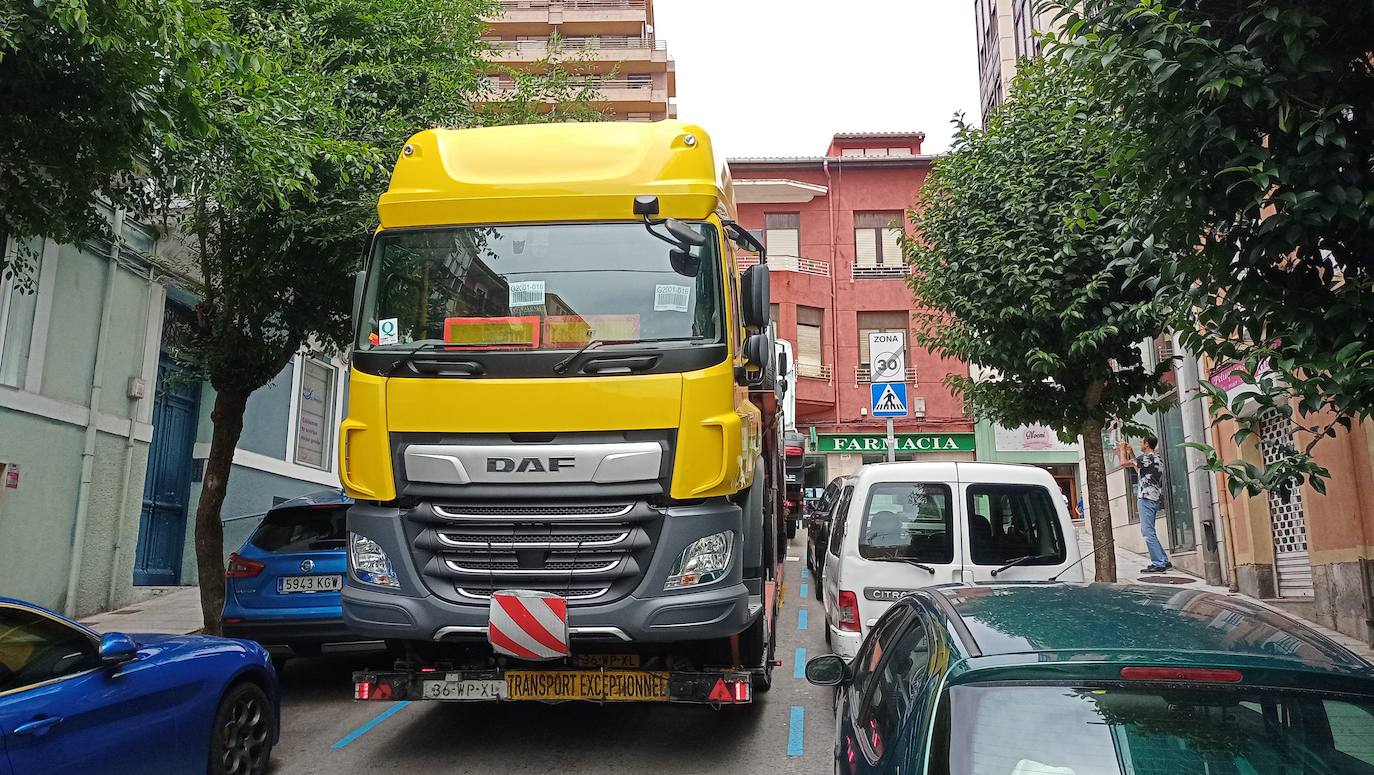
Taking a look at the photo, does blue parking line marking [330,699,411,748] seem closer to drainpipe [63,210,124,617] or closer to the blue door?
drainpipe [63,210,124,617]

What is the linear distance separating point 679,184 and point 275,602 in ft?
15.9

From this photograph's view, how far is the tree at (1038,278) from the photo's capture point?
33.3 feet

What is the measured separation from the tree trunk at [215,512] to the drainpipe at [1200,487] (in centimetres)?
1262

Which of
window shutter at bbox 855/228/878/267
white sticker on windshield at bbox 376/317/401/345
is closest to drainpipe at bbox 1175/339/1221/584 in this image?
white sticker on windshield at bbox 376/317/401/345

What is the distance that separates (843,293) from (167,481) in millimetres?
22469

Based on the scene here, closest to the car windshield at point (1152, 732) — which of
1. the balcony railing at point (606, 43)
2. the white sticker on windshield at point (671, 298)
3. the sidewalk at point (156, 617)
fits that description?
the white sticker on windshield at point (671, 298)

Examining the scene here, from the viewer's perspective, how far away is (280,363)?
10516 millimetres

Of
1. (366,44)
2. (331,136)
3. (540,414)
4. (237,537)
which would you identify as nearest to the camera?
(540,414)

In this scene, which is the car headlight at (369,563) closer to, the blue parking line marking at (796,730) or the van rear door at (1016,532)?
the blue parking line marking at (796,730)

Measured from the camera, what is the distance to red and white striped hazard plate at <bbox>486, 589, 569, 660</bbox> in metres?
5.04

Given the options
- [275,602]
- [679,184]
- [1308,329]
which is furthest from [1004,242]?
[275,602]

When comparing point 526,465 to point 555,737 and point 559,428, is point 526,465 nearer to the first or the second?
point 559,428

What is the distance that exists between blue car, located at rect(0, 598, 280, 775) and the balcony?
25.9m

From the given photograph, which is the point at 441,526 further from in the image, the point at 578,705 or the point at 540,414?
the point at 578,705
